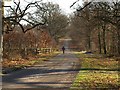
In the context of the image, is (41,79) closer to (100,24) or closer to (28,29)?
(28,29)

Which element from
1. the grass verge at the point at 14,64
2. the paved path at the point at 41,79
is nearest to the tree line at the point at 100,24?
the paved path at the point at 41,79

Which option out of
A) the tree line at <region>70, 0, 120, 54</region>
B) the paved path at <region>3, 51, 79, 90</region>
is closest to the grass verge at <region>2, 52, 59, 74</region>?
the paved path at <region>3, 51, 79, 90</region>

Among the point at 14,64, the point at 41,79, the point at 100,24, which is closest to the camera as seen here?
the point at 41,79

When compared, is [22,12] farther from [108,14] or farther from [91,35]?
[91,35]

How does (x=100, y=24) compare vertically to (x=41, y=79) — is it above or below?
above

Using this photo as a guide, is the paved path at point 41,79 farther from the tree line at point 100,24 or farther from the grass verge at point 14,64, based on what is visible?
the tree line at point 100,24

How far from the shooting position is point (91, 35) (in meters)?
78.8

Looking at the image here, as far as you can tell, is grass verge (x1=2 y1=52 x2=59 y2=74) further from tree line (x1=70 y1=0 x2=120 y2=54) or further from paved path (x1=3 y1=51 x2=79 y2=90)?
tree line (x1=70 y1=0 x2=120 y2=54)

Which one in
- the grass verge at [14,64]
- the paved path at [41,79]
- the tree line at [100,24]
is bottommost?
the paved path at [41,79]

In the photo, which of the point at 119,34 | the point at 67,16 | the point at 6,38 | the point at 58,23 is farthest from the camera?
the point at 67,16

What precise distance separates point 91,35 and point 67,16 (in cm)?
1662

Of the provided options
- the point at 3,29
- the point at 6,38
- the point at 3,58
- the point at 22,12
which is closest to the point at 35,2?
the point at 22,12

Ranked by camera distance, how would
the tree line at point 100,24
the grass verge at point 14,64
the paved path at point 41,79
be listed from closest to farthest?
the paved path at point 41,79 → the grass verge at point 14,64 → the tree line at point 100,24

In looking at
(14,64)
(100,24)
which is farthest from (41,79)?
A: (100,24)
